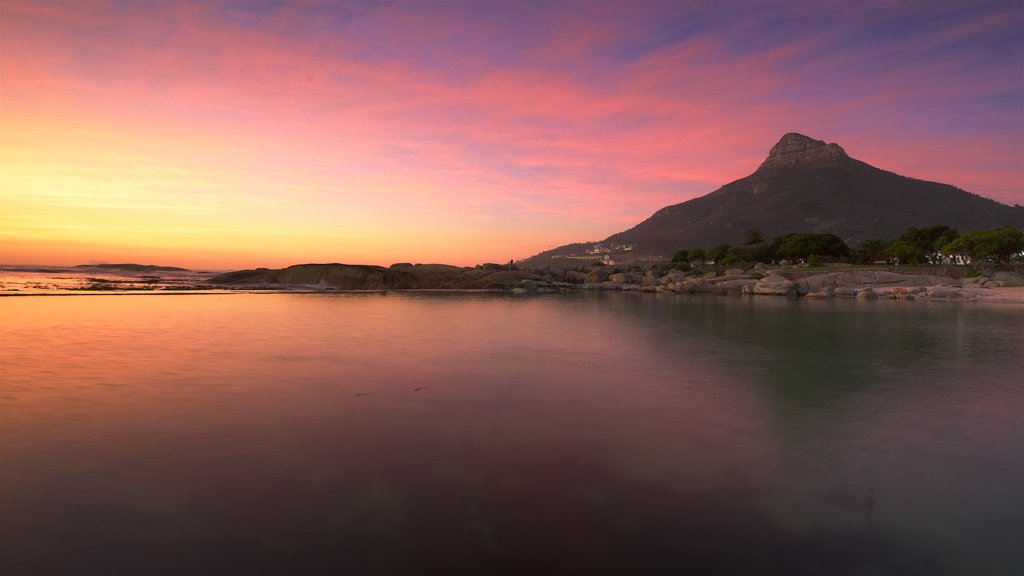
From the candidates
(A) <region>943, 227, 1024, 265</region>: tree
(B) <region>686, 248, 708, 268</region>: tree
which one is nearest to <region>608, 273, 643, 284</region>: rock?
(A) <region>943, 227, 1024, 265</region>: tree

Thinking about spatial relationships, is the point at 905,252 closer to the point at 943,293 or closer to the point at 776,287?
the point at 943,293

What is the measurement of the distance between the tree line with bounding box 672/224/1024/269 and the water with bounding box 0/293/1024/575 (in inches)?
3321

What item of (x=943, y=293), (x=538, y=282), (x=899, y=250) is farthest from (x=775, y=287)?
(x=899, y=250)

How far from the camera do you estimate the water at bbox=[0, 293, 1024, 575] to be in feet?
13.8

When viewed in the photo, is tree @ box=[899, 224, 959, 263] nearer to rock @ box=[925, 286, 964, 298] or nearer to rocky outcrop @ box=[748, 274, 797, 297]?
rock @ box=[925, 286, 964, 298]

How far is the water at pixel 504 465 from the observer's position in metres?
4.22

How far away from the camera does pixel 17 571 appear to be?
3848mm

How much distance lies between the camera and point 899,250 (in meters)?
92.5

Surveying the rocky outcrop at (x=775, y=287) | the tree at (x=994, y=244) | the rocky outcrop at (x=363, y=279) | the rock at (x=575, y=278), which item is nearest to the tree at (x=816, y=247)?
the tree at (x=994, y=244)

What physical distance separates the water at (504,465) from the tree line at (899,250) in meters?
84.3

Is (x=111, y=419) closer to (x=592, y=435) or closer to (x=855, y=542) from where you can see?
(x=592, y=435)

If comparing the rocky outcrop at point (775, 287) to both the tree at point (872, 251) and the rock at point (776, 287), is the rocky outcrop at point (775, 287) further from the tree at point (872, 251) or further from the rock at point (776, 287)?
the tree at point (872, 251)

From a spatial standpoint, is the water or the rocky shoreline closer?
the water

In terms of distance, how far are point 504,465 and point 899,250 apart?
358ft
